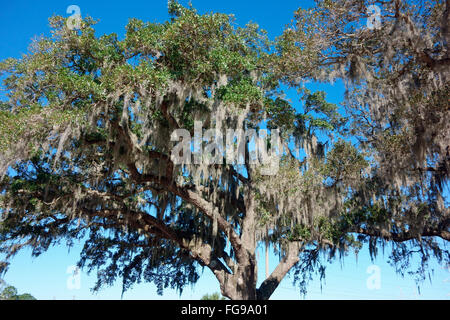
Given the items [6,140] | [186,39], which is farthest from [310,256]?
[6,140]

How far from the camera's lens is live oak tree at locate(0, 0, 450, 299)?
670 cm

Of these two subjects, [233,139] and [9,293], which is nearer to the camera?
[233,139]

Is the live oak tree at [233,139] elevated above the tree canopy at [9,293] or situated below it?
above

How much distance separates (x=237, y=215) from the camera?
10531 mm

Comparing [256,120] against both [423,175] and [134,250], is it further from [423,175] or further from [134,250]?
[134,250]

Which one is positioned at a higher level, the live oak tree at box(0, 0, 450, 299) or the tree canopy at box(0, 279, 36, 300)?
the live oak tree at box(0, 0, 450, 299)

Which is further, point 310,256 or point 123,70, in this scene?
point 310,256

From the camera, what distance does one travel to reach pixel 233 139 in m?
8.55

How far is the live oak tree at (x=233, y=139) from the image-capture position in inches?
264

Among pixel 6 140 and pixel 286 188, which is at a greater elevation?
pixel 6 140
